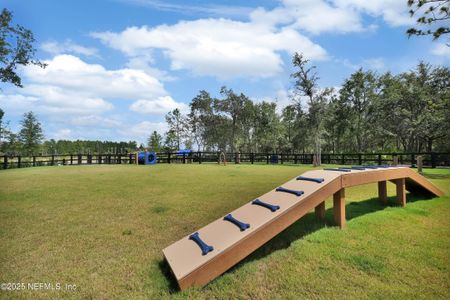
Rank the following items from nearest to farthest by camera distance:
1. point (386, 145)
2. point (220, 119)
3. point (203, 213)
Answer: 1. point (203, 213)
2. point (386, 145)
3. point (220, 119)

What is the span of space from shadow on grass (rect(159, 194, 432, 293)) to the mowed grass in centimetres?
2

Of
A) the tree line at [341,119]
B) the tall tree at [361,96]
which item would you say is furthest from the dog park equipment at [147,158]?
the tall tree at [361,96]

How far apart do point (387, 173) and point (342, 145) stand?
50.2m

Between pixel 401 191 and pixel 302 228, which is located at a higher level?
pixel 401 191

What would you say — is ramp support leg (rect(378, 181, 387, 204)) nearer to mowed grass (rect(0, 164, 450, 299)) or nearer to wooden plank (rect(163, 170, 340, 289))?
mowed grass (rect(0, 164, 450, 299))

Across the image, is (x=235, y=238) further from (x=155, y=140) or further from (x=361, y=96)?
(x=155, y=140)

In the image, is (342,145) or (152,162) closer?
(152,162)

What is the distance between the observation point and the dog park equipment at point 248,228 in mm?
3049

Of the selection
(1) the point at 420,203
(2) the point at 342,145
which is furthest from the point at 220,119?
(1) the point at 420,203

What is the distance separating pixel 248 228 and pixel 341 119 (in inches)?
1637

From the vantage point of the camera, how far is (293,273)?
10.7 ft

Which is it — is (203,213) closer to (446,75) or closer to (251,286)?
(251,286)

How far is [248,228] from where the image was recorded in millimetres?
3404

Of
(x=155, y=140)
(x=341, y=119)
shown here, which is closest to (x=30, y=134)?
(x=155, y=140)
